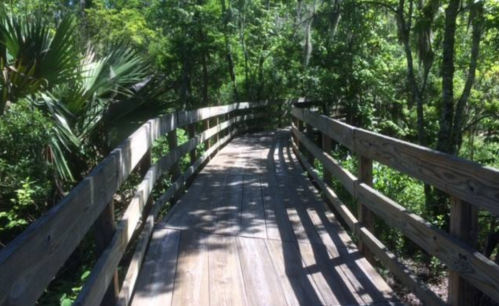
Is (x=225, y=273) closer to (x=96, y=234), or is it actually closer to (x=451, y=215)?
(x=96, y=234)

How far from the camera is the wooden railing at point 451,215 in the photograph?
252cm

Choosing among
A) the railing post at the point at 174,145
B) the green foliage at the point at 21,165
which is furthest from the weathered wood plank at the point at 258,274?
the green foliage at the point at 21,165

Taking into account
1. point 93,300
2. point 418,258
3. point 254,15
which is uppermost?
point 254,15

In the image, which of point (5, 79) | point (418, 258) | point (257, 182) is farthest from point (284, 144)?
point (5, 79)

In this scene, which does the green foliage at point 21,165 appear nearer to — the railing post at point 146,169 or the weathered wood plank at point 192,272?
the railing post at point 146,169

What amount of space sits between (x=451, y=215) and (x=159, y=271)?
2.24 m

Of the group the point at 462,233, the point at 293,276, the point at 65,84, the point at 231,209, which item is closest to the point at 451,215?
the point at 462,233

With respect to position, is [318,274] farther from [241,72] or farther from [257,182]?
[241,72]

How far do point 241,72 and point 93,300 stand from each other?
79.7 feet

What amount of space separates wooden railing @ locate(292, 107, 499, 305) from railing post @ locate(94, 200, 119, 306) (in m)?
1.91

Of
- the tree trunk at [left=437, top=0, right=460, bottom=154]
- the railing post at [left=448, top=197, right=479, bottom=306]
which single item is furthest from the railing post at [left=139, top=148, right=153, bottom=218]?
the tree trunk at [left=437, top=0, right=460, bottom=154]

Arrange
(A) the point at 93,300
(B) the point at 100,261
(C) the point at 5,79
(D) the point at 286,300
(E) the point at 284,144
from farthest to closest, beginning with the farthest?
(E) the point at 284,144
(C) the point at 5,79
(D) the point at 286,300
(B) the point at 100,261
(A) the point at 93,300

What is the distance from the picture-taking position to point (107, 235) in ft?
9.87

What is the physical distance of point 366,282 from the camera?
3822 millimetres
